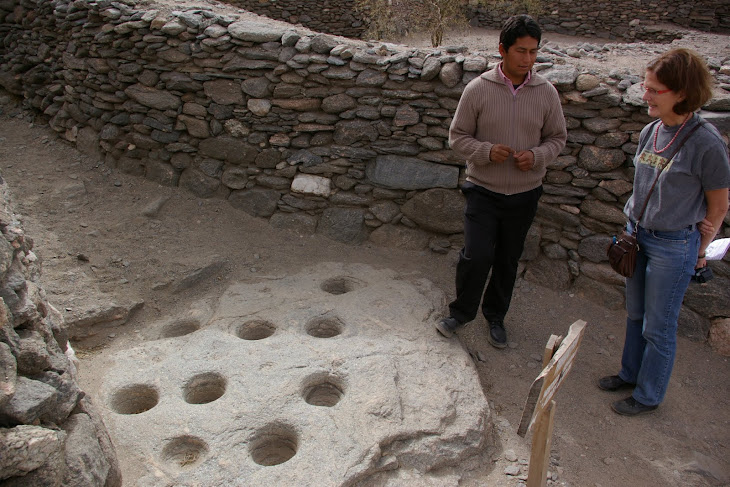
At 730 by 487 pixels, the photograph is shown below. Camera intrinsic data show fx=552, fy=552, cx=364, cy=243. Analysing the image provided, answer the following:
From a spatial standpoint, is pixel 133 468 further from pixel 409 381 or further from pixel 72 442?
pixel 409 381

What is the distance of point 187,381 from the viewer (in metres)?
3.30

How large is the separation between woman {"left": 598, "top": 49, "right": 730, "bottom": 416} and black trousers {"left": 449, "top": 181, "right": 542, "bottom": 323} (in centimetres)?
62

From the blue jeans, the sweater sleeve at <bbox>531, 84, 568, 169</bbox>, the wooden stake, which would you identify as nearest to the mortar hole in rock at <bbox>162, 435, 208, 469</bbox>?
the wooden stake

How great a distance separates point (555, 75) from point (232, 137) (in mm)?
2836

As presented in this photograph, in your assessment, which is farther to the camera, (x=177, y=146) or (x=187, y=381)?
(x=177, y=146)

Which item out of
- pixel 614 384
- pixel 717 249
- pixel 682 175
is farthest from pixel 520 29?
pixel 614 384

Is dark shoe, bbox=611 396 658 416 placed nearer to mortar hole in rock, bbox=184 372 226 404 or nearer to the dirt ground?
the dirt ground

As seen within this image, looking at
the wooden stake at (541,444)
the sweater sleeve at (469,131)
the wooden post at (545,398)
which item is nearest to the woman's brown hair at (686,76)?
the sweater sleeve at (469,131)

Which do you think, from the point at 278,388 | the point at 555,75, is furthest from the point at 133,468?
the point at 555,75

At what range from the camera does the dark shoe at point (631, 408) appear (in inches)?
134

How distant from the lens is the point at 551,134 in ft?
11.0

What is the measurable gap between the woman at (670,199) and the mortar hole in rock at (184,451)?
257 centimetres

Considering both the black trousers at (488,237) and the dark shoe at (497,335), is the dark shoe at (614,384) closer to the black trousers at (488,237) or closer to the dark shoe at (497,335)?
the dark shoe at (497,335)

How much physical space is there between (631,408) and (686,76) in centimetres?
197
